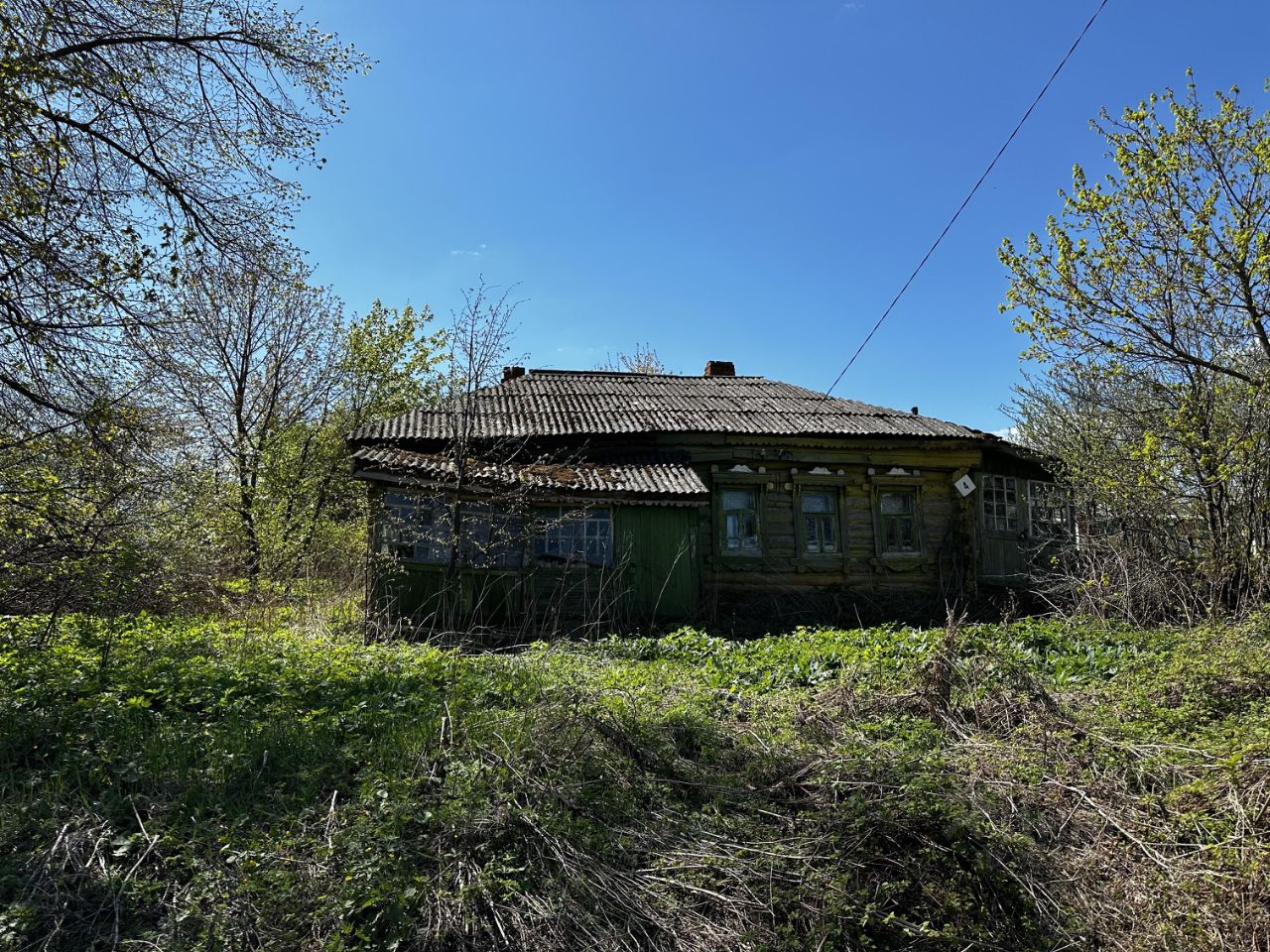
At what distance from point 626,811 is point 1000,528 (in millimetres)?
16031

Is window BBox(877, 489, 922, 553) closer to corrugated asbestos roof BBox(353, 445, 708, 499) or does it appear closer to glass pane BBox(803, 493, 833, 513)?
glass pane BBox(803, 493, 833, 513)

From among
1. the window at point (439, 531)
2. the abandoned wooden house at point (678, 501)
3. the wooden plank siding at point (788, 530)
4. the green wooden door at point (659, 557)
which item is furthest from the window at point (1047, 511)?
the window at point (439, 531)

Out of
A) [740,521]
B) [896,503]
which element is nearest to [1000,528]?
[896,503]

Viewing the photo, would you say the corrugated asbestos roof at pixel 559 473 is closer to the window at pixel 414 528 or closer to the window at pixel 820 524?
the window at pixel 414 528

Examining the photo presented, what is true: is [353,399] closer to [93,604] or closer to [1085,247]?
[93,604]

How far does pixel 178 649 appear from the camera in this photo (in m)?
8.04

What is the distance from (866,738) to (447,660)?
403 centimetres

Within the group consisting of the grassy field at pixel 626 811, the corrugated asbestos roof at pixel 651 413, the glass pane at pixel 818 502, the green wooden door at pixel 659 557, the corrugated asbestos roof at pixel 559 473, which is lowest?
the grassy field at pixel 626 811

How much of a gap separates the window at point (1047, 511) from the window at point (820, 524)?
19.9ft

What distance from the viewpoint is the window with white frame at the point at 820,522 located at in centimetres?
1571

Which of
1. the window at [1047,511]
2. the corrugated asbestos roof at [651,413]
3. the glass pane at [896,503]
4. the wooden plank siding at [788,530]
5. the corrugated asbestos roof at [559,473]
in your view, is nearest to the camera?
the corrugated asbestos roof at [559,473]

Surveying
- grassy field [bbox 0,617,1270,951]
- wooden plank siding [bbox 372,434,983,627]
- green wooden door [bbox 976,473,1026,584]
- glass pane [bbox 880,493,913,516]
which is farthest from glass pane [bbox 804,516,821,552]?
grassy field [bbox 0,617,1270,951]

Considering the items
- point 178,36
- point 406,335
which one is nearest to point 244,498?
point 406,335

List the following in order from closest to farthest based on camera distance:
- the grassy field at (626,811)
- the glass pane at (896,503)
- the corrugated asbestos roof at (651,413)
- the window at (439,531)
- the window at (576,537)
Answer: the grassy field at (626,811)
the window at (439,531)
the window at (576,537)
the corrugated asbestos roof at (651,413)
the glass pane at (896,503)
